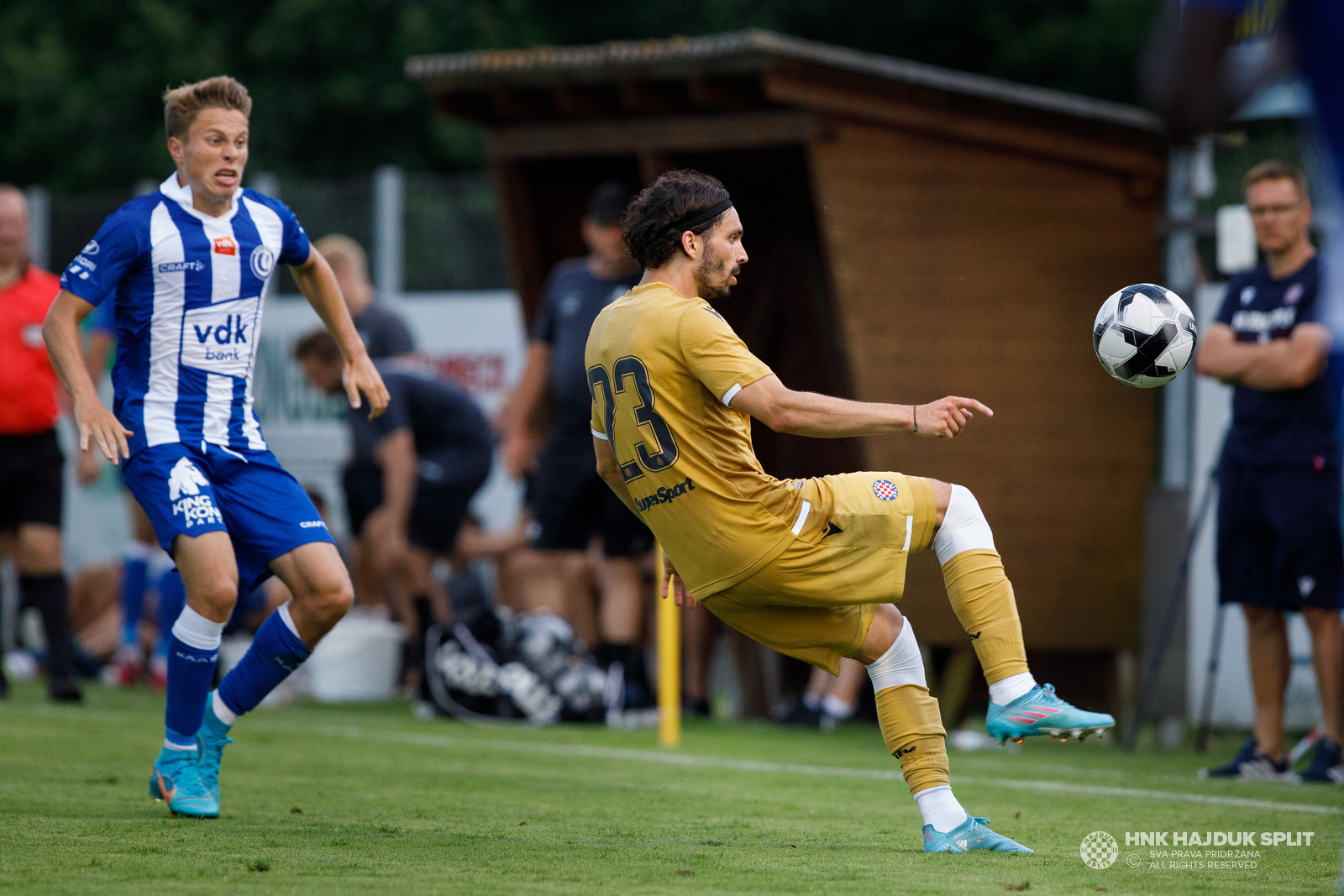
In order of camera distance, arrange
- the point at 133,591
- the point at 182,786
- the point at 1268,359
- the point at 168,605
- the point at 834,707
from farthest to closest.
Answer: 1. the point at 133,591
2. the point at 168,605
3. the point at 834,707
4. the point at 1268,359
5. the point at 182,786

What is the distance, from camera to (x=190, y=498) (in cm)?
567

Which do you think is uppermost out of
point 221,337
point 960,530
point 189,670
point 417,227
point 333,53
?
point 333,53

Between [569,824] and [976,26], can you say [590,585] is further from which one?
[976,26]

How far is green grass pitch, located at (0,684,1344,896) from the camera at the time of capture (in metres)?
4.50

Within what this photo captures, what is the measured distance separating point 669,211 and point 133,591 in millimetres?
8371

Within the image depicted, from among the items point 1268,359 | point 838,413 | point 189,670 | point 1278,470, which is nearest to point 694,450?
point 838,413

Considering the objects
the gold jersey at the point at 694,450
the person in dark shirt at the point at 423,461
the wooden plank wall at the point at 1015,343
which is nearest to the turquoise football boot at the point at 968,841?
the gold jersey at the point at 694,450

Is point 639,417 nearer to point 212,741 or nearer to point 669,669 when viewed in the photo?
point 212,741

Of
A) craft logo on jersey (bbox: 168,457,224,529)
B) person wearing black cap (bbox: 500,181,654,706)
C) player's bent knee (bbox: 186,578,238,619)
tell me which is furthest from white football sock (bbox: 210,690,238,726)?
person wearing black cap (bbox: 500,181,654,706)

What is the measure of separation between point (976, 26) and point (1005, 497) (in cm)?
1411

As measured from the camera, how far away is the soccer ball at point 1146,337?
5504 millimetres

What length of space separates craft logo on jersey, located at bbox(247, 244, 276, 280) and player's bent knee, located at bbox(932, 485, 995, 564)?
8.23 feet

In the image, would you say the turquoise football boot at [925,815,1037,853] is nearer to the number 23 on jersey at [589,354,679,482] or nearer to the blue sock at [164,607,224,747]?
the number 23 on jersey at [589,354,679,482]

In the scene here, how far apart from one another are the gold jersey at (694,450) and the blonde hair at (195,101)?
1745 mm
